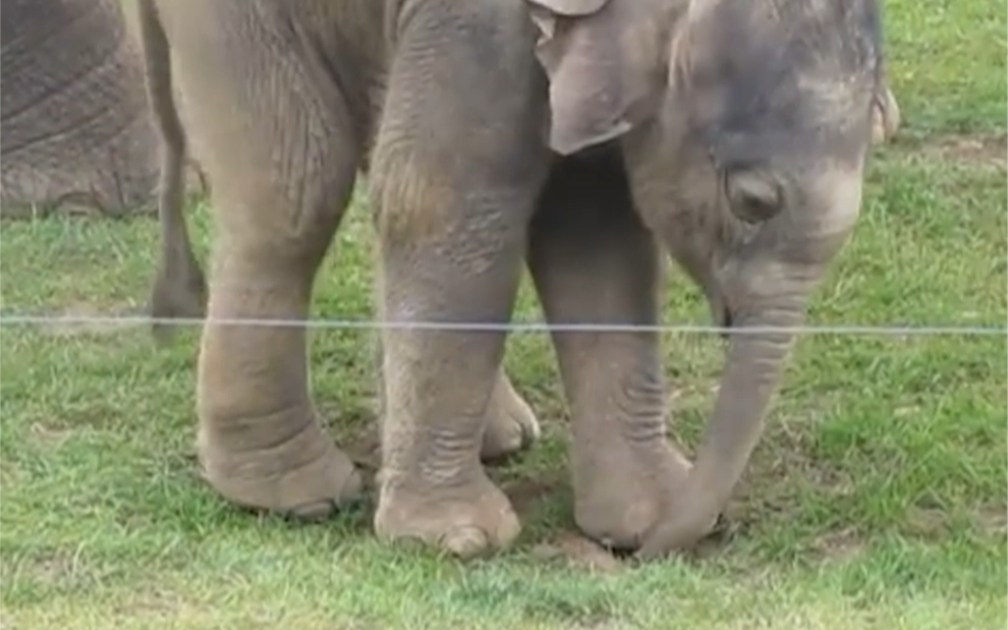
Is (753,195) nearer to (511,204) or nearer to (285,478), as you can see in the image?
(511,204)

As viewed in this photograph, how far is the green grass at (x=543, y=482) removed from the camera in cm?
477

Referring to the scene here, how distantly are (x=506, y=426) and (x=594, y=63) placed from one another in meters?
1.17

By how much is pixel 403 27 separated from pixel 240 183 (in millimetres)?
514

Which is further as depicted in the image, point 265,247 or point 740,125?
point 265,247

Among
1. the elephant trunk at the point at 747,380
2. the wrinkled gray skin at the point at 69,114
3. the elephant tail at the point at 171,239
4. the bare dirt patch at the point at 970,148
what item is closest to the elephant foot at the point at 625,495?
the elephant trunk at the point at 747,380

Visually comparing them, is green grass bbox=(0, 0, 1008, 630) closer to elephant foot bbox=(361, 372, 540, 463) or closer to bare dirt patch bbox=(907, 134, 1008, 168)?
elephant foot bbox=(361, 372, 540, 463)

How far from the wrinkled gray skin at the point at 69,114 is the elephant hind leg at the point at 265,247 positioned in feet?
7.65

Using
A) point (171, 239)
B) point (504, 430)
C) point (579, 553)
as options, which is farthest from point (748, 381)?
point (171, 239)

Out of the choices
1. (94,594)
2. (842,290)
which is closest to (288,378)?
(94,594)

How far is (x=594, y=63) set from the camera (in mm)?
4711

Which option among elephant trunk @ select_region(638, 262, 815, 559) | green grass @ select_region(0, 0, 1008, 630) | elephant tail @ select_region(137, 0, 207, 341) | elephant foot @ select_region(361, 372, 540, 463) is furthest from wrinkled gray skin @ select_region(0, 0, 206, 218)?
elephant trunk @ select_region(638, 262, 815, 559)

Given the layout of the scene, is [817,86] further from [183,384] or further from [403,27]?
[183,384]

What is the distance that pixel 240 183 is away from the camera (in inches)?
209

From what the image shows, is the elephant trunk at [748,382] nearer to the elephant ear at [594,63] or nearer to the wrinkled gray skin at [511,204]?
the wrinkled gray skin at [511,204]
